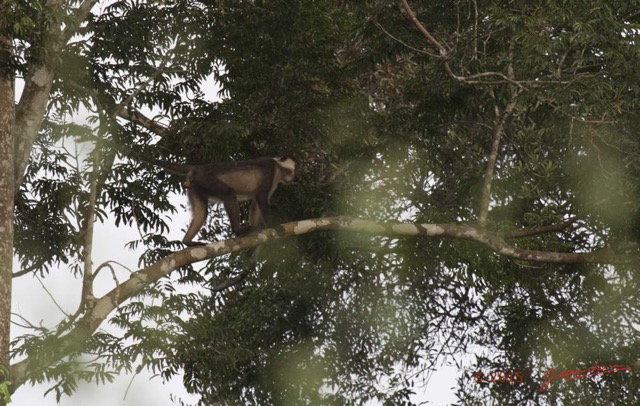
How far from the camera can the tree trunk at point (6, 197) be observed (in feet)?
27.8

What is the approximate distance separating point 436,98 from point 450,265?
179 centimetres

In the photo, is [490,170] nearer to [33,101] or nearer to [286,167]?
[286,167]

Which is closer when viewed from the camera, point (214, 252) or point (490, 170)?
point (214, 252)

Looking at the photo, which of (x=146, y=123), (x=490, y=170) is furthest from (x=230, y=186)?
(x=490, y=170)

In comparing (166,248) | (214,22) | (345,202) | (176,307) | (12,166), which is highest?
(214,22)

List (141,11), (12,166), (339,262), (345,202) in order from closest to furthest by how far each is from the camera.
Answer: (12,166)
(141,11)
(345,202)
(339,262)

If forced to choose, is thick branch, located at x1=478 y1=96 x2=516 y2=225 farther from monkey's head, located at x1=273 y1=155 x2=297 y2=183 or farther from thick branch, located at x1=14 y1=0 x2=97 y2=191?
thick branch, located at x1=14 y1=0 x2=97 y2=191

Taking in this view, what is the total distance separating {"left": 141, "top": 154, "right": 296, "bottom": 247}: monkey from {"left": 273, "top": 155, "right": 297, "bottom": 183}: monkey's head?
33mm

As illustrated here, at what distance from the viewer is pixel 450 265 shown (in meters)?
11.0

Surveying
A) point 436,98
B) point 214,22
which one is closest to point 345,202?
point 436,98

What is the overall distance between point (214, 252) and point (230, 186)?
4.99 feet

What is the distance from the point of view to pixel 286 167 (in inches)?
402

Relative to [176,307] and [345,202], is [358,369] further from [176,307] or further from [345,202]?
[176,307]

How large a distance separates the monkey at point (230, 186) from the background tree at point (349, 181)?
599 mm
